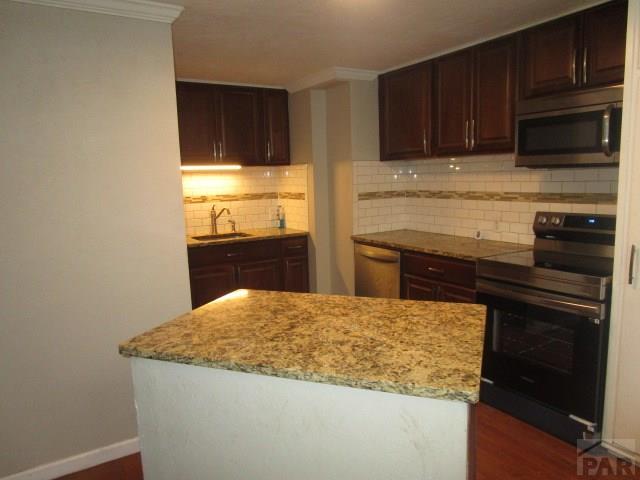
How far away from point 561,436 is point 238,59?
317cm

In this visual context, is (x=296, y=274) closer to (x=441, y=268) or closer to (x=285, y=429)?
(x=441, y=268)

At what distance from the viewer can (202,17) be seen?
2.49 metres

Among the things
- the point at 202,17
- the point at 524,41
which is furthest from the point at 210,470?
the point at 524,41

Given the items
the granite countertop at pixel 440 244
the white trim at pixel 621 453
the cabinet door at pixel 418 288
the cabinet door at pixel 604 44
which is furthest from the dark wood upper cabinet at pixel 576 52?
the white trim at pixel 621 453

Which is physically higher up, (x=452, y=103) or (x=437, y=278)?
(x=452, y=103)

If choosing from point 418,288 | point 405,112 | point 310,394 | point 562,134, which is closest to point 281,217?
point 405,112

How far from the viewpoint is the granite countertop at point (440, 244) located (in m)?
3.02

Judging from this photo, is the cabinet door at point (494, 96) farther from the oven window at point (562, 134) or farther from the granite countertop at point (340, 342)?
the granite countertop at point (340, 342)

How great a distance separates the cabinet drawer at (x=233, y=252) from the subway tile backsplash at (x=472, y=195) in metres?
0.83

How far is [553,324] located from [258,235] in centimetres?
260

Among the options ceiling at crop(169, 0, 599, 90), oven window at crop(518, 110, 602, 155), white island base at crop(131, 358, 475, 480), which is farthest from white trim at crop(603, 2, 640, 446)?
white island base at crop(131, 358, 475, 480)

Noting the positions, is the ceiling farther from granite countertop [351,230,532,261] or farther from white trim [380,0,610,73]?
granite countertop [351,230,532,261]

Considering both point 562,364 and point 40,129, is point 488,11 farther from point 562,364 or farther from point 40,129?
point 40,129

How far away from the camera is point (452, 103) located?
3.27 metres
